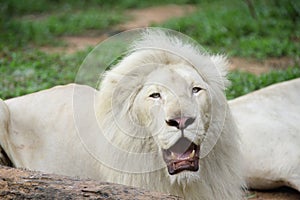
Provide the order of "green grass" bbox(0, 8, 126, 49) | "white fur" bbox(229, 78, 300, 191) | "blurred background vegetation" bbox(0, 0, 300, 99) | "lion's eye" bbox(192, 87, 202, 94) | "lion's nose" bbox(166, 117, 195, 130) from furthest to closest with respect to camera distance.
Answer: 1. "green grass" bbox(0, 8, 126, 49)
2. "blurred background vegetation" bbox(0, 0, 300, 99)
3. "white fur" bbox(229, 78, 300, 191)
4. "lion's eye" bbox(192, 87, 202, 94)
5. "lion's nose" bbox(166, 117, 195, 130)

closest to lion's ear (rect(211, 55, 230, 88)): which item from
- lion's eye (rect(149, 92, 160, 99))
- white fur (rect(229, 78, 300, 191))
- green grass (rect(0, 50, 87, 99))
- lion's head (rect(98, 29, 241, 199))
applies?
lion's head (rect(98, 29, 241, 199))

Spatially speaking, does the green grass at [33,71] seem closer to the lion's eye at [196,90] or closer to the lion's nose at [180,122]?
the lion's eye at [196,90]

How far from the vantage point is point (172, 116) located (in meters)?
2.71

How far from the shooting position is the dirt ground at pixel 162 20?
423 cm

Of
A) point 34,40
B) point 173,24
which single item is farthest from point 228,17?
point 34,40

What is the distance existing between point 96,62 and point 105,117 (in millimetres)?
364

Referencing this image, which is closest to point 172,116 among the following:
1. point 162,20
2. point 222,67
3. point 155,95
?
point 155,95

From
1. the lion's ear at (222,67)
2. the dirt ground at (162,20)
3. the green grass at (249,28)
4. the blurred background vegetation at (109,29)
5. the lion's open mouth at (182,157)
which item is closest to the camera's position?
the lion's open mouth at (182,157)

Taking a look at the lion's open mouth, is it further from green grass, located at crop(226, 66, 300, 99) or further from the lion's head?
green grass, located at crop(226, 66, 300, 99)

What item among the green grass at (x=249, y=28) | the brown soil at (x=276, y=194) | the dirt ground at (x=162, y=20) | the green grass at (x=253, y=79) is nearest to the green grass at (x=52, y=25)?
the dirt ground at (x=162, y=20)

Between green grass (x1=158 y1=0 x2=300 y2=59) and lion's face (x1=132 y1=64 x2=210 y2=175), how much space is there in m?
4.79

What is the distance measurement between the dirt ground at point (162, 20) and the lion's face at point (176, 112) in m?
1.46

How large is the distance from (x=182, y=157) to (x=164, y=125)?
Answer: 0.55 ft

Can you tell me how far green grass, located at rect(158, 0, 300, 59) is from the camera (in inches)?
309
